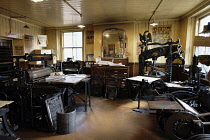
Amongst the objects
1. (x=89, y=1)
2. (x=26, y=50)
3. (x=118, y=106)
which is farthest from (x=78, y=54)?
(x=118, y=106)

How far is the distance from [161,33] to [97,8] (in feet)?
10.7

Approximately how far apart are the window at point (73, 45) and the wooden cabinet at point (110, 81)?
2.85 metres

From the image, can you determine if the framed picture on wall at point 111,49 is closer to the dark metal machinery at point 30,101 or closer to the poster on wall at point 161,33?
the poster on wall at point 161,33

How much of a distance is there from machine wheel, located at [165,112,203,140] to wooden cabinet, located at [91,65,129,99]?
8.80 ft

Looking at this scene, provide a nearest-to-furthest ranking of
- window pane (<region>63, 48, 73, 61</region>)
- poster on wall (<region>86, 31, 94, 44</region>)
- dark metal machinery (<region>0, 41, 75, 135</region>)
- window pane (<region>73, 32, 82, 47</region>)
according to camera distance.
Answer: dark metal machinery (<region>0, 41, 75, 135</region>)
poster on wall (<region>86, 31, 94, 44</region>)
window pane (<region>73, 32, 82, 47</region>)
window pane (<region>63, 48, 73, 61</region>)

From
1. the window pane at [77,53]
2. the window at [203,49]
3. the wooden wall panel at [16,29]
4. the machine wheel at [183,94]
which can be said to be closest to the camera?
the machine wheel at [183,94]

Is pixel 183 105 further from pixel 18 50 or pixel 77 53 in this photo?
pixel 18 50

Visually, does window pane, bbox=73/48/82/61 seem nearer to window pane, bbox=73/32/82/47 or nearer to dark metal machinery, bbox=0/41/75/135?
window pane, bbox=73/32/82/47

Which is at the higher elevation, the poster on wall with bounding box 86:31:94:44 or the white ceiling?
the white ceiling

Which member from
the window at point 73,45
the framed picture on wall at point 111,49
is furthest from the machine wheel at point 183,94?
the window at point 73,45

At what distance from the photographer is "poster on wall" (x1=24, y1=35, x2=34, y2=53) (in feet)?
21.5

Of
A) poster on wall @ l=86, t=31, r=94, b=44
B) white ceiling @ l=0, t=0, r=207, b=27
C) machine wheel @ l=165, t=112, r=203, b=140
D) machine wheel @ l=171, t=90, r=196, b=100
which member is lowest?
machine wheel @ l=165, t=112, r=203, b=140

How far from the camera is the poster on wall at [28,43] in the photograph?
258 inches

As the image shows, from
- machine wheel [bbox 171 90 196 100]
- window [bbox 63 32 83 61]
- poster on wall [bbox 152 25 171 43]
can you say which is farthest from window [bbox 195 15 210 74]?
window [bbox 63 32 83 61]
